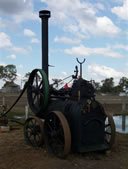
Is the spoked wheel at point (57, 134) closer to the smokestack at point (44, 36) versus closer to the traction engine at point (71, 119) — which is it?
the traction engine at point (71, 119)

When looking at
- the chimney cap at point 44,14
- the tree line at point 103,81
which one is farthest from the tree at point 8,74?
the chimney cap at point 44,14

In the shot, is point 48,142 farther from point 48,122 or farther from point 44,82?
point 44,82

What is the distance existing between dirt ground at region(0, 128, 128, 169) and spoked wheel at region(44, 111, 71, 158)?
7.2 inches

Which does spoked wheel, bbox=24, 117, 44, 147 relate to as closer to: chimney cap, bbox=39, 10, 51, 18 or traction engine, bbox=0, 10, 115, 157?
traction engine, bbox=0, 10, 115, 157

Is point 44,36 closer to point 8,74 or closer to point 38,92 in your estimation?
point 38,92

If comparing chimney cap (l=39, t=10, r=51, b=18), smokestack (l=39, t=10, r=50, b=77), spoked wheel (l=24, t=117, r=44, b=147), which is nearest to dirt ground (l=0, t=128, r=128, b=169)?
spoked wheel (l=24, t=117, r=44, b=147)

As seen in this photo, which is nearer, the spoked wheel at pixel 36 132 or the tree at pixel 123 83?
the spoked wheel at pixel 36 132

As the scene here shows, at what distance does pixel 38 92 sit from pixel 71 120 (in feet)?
4.32

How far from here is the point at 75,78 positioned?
562cm

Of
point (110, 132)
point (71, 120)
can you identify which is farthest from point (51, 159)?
point (110, 132)

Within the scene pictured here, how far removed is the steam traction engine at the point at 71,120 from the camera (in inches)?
188

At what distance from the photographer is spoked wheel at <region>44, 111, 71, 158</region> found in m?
4.59

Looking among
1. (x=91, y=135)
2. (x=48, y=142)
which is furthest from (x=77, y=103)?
(x=48, y=142)

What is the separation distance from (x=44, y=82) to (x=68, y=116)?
99cm
